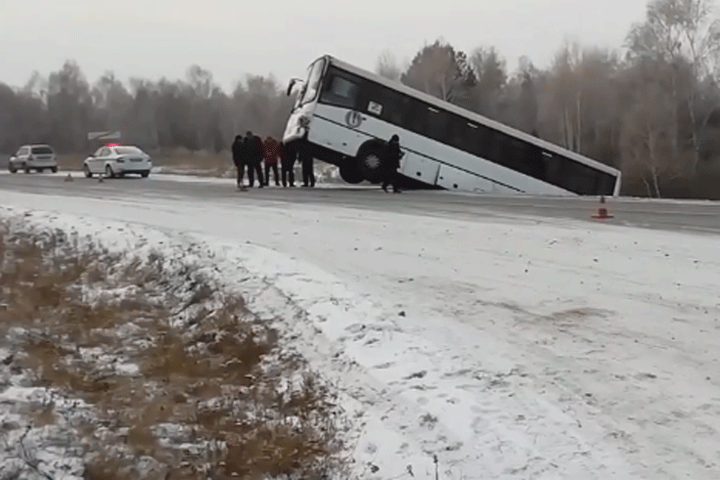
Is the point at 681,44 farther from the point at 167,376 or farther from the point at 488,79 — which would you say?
the point at 167,376

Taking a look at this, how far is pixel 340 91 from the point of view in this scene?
78.6ft

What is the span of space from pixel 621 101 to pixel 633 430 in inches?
2583

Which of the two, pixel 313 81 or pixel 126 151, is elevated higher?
pixel 313 81

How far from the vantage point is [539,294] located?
9148 millimetres

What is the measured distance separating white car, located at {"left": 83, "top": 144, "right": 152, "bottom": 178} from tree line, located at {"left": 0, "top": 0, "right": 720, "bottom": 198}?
9.83m

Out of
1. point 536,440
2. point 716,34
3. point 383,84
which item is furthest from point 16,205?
point 716,34

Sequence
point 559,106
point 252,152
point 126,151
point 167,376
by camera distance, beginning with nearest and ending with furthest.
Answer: point 167,376
point 252,152
point 126,151
point 559,106

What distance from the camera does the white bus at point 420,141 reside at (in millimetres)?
24000

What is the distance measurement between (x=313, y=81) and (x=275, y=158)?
319 cm

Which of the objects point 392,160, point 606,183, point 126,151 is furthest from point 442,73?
point 392,160

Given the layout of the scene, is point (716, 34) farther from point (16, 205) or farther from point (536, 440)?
point (536, 440)

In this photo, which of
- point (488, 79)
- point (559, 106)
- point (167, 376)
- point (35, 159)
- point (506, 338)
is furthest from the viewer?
point (488, 79)

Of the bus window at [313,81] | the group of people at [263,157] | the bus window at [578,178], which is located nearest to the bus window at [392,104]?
the bus window at [313,81]

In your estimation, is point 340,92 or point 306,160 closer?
point 340,92
